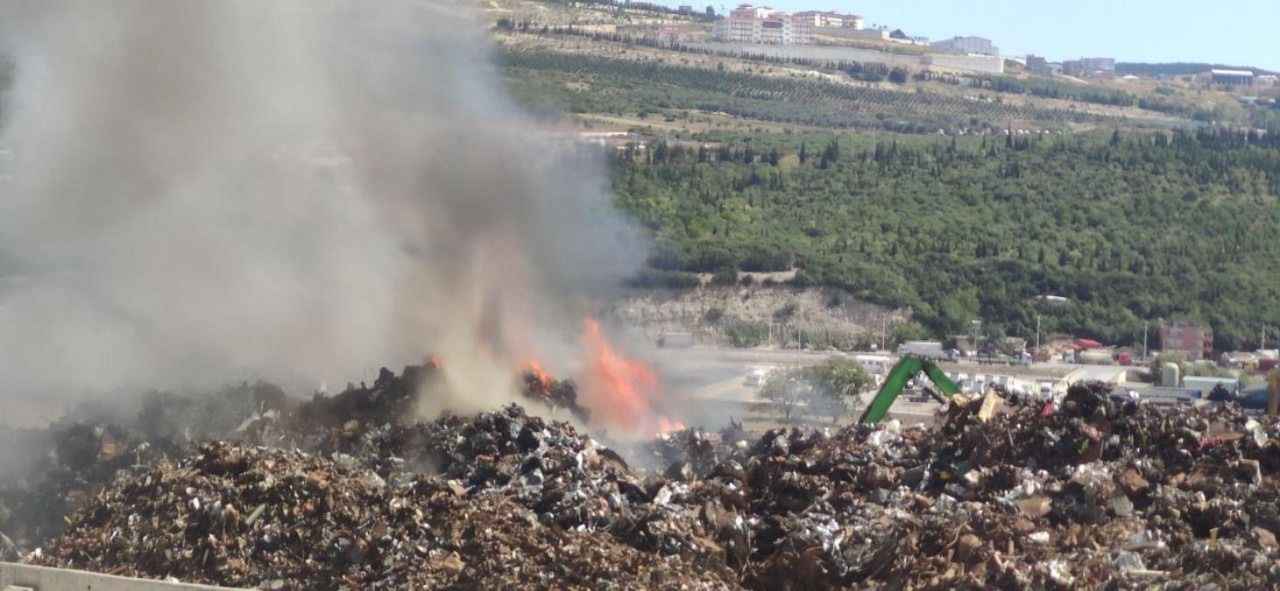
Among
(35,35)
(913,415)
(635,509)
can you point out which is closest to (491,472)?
(635,509)

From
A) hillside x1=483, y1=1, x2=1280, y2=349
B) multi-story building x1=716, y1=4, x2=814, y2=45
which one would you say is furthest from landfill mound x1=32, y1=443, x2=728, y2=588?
multi-story building x1=716, y1=4, x2=814, y2=45

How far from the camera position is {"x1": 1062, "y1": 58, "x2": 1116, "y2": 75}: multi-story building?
153125 millimetres

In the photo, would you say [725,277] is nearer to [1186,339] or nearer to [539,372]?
[1186,339]

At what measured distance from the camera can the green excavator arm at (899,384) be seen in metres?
→ 22.9

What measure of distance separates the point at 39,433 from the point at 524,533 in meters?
10.2

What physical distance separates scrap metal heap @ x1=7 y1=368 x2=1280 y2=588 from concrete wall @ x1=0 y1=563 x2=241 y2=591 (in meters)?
0.98

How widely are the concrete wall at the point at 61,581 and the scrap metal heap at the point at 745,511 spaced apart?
38.8 inches

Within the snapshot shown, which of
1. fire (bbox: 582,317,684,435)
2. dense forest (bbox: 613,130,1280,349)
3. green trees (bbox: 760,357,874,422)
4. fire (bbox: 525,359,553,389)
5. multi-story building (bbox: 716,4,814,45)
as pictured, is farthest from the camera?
multi-story building (bbox: 716,4,814,45)

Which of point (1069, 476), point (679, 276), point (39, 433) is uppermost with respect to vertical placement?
point (1069, 476)

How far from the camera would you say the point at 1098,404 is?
18750 mm

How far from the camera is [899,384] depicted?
2291cm

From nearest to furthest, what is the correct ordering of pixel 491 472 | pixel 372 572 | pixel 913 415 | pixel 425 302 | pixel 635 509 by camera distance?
pixel 372 572 → pixel 635 509 → pixel 491 472 → pixel 425 302 → pixel 913 415

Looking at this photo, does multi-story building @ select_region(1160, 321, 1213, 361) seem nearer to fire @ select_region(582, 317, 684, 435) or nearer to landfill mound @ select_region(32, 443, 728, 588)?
fire @ select_region(582, 317, 684, 435)

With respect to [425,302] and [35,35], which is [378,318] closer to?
[425,302]
